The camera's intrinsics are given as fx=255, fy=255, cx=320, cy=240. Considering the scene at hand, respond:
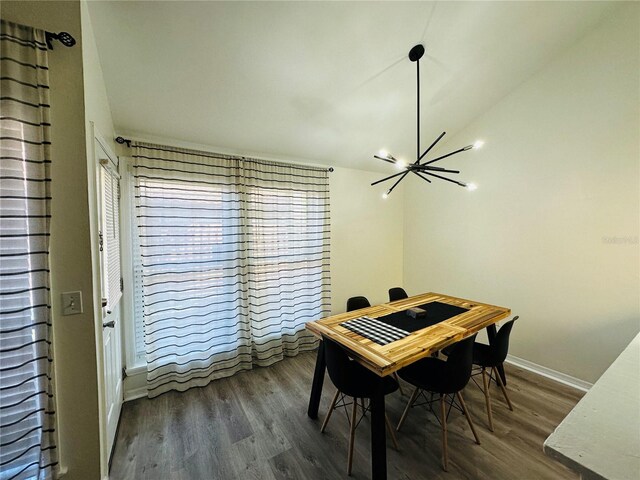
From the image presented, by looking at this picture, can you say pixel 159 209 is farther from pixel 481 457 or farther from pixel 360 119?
pixel 481 457

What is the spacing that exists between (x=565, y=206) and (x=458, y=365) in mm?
2183

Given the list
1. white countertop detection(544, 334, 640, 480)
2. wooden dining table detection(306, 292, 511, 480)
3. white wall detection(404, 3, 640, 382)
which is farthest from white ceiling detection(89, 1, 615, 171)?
white countertop detection(544, 334, 640, 480)

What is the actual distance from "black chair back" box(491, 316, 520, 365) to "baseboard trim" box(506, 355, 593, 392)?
1163mm

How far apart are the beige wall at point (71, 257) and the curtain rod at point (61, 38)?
3 cm

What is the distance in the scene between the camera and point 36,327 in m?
1.16

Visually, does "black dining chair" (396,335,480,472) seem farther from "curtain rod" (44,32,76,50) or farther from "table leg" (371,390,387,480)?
"curtain rod" (44,32,76,50)

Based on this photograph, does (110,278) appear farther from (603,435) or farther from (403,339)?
(603,435)

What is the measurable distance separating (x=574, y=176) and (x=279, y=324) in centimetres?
350


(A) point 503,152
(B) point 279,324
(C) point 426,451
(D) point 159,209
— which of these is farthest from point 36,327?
(A) point 503,152

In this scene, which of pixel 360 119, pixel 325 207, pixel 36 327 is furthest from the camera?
pixel 325 207

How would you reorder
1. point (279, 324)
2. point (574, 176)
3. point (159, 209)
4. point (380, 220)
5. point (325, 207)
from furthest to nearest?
point (380, 220), point (325, 207), point (279, 324), point (574, 176), point (159, 209)

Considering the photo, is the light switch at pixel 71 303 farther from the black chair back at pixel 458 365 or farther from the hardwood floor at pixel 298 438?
the black chair back at pixel 458 365

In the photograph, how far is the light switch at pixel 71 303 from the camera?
1.28m

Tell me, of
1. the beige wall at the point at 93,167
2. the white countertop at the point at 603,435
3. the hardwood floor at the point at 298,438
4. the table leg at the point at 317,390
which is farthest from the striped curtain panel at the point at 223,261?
the white countertop at the point at 603,435
